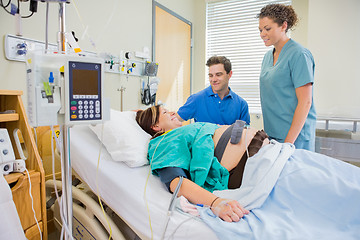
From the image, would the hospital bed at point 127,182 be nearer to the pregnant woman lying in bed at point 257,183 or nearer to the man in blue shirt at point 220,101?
the pregnant woman lying in bed at point 257,183

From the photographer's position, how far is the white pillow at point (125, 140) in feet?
4.05

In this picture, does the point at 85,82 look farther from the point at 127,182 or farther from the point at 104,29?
the point at 104,29

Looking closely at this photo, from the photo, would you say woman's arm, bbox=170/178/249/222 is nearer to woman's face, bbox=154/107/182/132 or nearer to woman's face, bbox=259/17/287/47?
woman's face, bbox=154/107/182/132

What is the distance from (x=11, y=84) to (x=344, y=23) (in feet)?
9.23

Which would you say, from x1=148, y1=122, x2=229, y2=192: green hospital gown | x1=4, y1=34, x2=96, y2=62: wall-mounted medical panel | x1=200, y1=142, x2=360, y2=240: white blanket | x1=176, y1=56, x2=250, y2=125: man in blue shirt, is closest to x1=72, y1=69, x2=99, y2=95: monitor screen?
x1=148, y1=122, x2=229, y2=192: green hospital gown

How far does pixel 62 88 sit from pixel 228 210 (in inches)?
27.1

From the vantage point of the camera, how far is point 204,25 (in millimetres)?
3520

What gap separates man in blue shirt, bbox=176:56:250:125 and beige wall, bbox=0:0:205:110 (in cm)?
74

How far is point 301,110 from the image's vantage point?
146 cm

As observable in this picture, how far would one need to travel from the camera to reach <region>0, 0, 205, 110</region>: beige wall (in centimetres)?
145

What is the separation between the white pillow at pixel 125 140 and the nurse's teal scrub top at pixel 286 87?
83cm

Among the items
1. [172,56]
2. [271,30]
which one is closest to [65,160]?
[271,30]

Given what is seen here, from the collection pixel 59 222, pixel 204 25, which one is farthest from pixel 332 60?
pixel 59 222

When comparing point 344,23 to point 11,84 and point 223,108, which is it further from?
point 11,84
